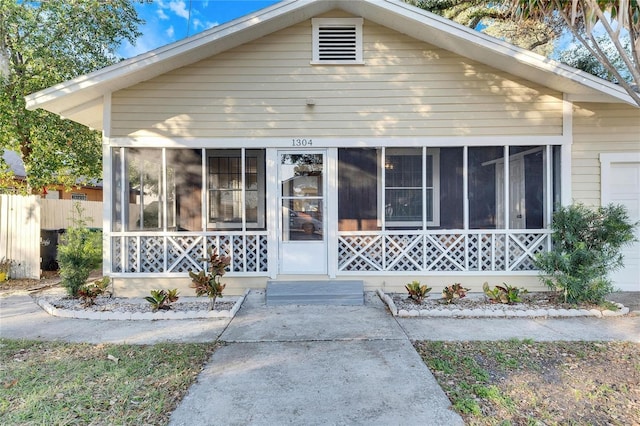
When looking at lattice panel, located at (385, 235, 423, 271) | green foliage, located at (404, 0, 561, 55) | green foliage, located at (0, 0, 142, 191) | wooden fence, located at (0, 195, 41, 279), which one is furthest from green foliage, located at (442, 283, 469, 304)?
green foliage, located at (0, 0, 142, 191)

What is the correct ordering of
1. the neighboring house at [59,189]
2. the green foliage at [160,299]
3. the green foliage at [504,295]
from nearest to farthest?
1. the green foliage at [160,299]
2. the green foliage at [504,295]
3. the neighboring house at [59,189]

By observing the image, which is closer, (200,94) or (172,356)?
(172,356)

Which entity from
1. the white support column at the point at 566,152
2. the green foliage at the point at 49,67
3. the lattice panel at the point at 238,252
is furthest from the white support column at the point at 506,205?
the green foliage at the point at 49,67

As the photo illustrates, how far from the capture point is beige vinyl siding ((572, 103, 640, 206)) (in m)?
6.33

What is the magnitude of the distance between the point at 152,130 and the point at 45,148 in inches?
185

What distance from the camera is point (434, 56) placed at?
641 centimetres

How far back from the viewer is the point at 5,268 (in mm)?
7672

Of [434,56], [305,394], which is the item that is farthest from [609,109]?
[305,394]

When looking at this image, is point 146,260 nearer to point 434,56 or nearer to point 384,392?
point 384,392

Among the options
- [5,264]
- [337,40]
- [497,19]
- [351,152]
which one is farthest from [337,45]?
[497,19]

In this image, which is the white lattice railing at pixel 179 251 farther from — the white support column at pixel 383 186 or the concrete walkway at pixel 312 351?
the white support column at pixel 383 186

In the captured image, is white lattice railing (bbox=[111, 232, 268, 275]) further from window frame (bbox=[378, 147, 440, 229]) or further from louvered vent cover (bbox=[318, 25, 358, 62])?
louvered vent cover (bbox=[318, 25, 358, 62])

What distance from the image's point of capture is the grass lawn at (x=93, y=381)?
110 inches

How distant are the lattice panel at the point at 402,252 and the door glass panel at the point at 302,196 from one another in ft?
4.16
